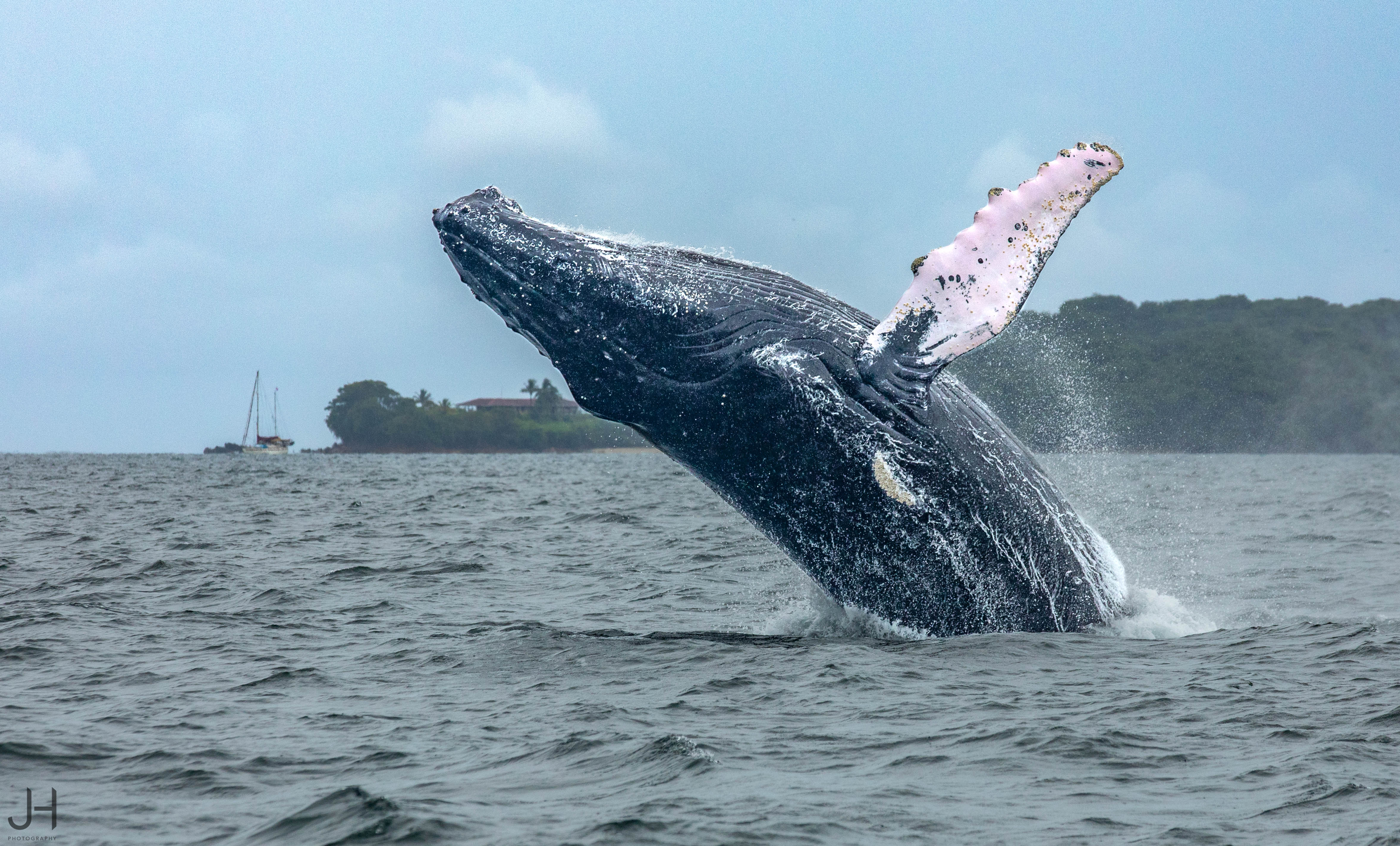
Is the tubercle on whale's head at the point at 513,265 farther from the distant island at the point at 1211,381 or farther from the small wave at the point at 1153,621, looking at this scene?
the distant island at the point at 1211,381

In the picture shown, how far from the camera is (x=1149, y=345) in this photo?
305 ft

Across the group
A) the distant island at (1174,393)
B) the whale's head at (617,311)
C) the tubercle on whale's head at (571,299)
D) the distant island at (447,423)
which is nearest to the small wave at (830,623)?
the whale's head at (617,311)

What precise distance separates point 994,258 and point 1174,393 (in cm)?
9332

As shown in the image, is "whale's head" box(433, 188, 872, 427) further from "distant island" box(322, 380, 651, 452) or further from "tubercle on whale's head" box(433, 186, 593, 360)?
"distant island" box(322, 380, 651, 452)

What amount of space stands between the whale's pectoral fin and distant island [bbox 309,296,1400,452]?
43.8 meters

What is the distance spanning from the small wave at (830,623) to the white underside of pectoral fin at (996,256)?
1.64 m

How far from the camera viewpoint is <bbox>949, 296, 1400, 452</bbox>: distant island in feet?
224

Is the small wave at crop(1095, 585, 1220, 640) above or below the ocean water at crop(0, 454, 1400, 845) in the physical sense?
above

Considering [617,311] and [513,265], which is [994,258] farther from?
[513,265]

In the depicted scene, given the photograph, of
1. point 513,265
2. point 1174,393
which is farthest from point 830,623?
point 1174,393

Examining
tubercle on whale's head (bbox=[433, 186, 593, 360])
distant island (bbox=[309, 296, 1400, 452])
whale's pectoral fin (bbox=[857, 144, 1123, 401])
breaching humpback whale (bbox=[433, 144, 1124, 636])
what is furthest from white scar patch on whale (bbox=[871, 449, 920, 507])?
distant island (bbox=[309, 296, 1400, 452])

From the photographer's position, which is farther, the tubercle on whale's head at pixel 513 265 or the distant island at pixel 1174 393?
the distant island at pixel 1174 393

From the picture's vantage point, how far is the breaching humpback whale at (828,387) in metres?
5.76

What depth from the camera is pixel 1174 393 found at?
92.3 metres
